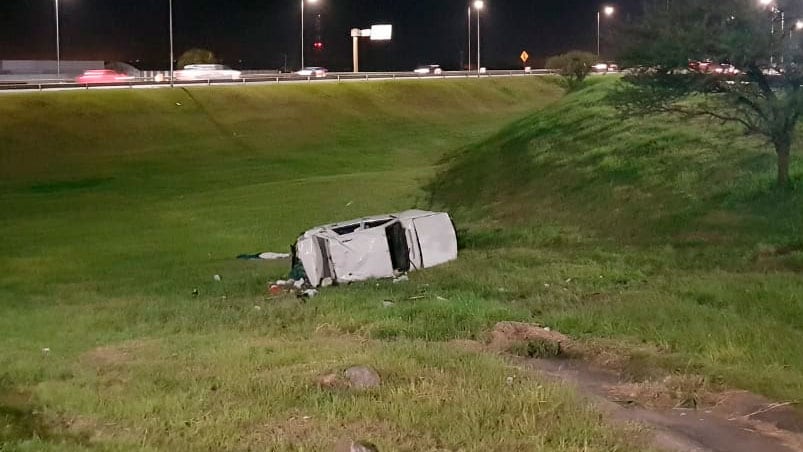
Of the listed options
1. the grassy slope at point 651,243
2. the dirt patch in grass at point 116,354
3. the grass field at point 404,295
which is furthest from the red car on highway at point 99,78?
the dirt patch in grass at point 116,354

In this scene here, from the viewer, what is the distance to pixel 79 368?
29.8ft

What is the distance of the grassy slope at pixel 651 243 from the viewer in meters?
9.74

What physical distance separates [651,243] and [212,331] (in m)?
8.93

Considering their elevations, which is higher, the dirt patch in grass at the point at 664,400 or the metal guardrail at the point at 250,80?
the metal guardrail at the point at 250,80

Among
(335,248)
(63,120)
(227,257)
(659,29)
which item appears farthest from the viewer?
(63,120)

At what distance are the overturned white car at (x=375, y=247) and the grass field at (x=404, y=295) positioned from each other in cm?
92

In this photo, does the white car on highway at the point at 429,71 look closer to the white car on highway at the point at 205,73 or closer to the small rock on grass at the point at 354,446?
the white car on highway at the point at 205,73

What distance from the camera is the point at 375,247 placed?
1562 cm

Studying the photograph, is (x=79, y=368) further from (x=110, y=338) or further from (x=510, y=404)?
(x=510, y=404)

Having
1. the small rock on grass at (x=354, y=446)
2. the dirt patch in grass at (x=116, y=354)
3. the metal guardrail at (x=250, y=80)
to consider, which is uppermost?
the metal guardrail at (x=250, y=80)

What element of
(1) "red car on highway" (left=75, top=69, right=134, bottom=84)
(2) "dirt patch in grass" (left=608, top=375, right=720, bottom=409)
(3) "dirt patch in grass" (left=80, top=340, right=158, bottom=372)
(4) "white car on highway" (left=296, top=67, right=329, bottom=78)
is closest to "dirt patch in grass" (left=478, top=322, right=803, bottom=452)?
(2) "dirt patch in grass" (left=608, top=375, right=720, bottom=409)

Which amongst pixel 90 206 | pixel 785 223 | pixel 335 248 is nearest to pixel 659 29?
pixel 785 223

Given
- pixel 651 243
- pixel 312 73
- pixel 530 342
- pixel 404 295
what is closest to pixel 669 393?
pixel 530 342

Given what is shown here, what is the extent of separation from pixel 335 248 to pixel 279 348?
5.74 meters
